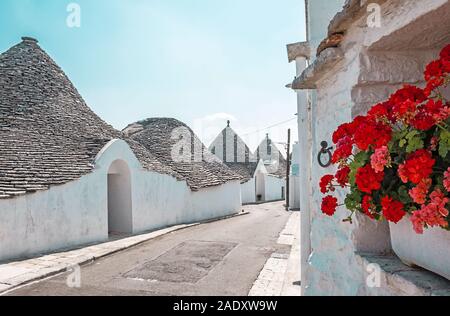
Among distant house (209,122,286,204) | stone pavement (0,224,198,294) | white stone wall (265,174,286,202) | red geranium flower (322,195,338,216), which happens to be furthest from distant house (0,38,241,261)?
white stone wall (265,174,286,202)

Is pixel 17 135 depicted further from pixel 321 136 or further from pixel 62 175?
pixel 321 136

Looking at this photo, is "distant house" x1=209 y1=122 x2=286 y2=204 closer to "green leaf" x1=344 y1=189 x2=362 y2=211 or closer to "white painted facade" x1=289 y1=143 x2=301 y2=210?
"white painted facade" x1=289 y1=143 x2=301 y2=210

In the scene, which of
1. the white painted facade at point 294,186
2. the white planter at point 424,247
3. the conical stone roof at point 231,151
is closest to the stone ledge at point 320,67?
the white planter at point 424,247

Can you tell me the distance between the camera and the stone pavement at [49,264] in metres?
6.62

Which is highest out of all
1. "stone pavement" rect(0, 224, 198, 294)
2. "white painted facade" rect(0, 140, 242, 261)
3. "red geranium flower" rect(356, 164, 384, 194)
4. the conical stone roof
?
the conical stone roof

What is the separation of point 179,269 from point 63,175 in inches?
203

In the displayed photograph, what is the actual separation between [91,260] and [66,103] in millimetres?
8014

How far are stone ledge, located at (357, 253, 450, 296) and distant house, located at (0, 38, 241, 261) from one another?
893 centimetres

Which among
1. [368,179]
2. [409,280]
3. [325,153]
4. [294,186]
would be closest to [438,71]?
[368,179]

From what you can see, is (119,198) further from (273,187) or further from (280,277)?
(273,187)

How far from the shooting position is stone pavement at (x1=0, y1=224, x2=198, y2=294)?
21.7 ft

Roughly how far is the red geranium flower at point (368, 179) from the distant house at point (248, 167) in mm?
29686

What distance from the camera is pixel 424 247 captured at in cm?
185

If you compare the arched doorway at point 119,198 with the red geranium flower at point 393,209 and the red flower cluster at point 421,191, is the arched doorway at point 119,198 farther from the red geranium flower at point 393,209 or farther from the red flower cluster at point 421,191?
the red flower cluster at point 421,191
